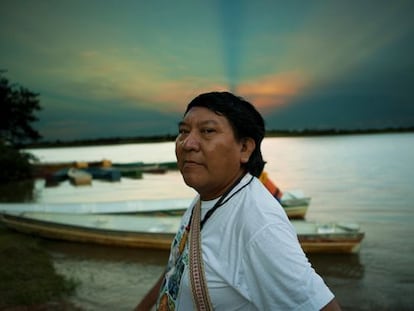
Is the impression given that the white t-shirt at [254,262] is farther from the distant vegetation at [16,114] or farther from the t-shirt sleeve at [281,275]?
the distant vegetation at [16,114]

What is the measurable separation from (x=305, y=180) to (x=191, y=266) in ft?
106

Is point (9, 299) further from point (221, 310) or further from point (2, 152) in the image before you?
point (2, 152)

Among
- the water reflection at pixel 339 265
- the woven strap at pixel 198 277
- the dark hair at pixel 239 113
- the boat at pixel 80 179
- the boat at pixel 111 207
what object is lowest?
the boat at pixel 80 179

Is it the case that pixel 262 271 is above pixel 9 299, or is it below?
above

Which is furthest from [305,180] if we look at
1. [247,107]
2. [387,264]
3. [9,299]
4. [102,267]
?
[247,107]

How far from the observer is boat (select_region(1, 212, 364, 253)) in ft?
31.1

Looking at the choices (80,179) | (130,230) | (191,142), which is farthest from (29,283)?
(80,179)

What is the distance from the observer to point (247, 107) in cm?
158

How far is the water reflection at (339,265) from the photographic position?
8664mm

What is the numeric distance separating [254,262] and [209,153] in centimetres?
47

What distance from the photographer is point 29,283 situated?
639cm

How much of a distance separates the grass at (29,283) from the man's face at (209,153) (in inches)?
194

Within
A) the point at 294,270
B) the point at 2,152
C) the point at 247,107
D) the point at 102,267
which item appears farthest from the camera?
the point at 2,152

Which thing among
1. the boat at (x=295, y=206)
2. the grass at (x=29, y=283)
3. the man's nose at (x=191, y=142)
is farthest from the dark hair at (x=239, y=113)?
the boat at (x=295, y=206)
